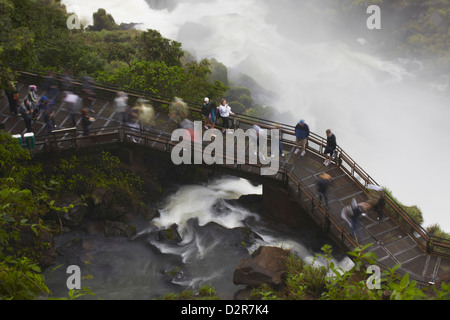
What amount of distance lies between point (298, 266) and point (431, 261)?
4403 mm

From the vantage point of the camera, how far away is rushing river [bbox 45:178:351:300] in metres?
16.6

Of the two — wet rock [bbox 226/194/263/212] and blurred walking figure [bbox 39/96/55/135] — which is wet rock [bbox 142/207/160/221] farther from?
blurred walking figure [bbox 39/96/55/135]

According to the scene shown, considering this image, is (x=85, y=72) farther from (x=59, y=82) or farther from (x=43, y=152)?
(x=43, y=152)

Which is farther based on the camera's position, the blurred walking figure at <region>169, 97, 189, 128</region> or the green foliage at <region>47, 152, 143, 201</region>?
the blurred walking figure at <region>169, 97, 189, 128</region>

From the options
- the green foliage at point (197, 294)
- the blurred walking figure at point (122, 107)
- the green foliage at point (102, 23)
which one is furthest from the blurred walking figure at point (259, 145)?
the green foliage at point (102, 23)

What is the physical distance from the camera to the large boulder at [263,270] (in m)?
15.2

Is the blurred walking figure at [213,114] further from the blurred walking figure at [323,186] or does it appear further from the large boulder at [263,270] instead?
the large boulder at [263,270]

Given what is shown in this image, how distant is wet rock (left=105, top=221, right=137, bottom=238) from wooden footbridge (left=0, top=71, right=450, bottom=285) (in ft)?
11.3

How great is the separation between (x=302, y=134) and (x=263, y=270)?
20.2ft

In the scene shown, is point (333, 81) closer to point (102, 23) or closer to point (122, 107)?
point (102, 23)

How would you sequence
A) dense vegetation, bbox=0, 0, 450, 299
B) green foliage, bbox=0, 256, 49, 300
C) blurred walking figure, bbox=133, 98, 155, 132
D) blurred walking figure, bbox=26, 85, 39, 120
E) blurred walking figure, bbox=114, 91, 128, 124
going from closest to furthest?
green foliage, bbox=0, 256, 49, 300, dense vegetation, bbox=0, 0, 450, 299, blurred walking figure, bbox=26, 85, 39, 120, blurred walking figure, bbox=133, 98, 155, 132, blurred walking figure, bbox=114, 91, 128, 124

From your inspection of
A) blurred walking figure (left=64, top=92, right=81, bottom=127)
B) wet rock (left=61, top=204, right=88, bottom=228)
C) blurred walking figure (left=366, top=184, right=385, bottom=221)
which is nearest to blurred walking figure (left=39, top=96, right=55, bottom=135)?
blurred walking figure (left=64, top=92, right=81, bottom=127)

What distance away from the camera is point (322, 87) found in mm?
66250

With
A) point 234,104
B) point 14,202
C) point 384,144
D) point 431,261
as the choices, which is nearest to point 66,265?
point 14,202
